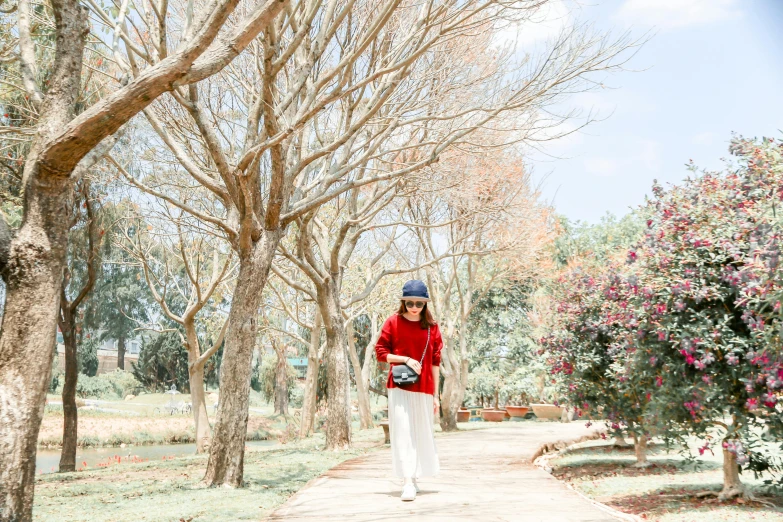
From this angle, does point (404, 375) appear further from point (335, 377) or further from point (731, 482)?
point (335, 377)

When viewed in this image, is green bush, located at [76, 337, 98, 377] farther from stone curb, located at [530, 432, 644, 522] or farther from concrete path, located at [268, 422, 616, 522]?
concrete path, located at [268, 422, 616, 522]

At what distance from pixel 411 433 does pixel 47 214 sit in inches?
147

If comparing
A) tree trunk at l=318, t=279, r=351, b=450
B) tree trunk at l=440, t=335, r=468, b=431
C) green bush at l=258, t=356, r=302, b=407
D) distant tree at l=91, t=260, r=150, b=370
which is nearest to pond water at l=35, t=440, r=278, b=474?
tree trunk at l=440, t=335, r=468, b=431

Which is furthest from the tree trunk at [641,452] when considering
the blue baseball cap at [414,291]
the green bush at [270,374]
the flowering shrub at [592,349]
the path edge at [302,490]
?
the green bush at [270,374]

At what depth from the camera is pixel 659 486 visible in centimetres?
797

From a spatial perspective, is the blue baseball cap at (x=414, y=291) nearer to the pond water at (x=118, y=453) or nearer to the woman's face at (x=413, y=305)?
the woman's face at (x=413, y=305)

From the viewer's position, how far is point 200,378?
1831 centimetres

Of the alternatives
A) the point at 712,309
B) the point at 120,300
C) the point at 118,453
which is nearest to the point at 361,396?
the point at 118,453

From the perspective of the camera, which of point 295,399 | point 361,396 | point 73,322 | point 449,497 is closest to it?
point 449,497

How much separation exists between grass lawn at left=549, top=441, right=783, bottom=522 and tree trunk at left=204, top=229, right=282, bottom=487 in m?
4.33

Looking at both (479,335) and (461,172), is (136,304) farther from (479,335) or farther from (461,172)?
(461,172)

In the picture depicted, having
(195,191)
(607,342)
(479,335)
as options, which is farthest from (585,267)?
(479,335)

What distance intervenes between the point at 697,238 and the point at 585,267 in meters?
5.77

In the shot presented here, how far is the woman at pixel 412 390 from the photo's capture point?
247 inches
